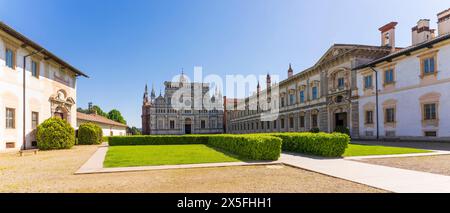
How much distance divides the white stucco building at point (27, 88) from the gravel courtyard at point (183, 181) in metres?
10.3

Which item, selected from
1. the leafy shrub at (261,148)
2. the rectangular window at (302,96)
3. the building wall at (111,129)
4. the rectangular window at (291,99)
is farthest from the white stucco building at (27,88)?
the rectangular window at (291,99)

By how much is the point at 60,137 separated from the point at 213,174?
1688 cm

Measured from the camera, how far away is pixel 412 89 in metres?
21.6

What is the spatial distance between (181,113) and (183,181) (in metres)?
62.6

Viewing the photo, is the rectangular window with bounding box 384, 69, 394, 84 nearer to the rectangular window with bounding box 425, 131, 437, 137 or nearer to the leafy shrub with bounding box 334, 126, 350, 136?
the rectangular window with bounding box 425, 131, 437, 137

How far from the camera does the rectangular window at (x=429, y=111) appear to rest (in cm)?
1989

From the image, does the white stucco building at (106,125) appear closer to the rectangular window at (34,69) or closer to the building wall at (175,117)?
the building wall at (175,117)

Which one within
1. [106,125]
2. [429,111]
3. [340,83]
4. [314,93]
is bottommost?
[106,125]

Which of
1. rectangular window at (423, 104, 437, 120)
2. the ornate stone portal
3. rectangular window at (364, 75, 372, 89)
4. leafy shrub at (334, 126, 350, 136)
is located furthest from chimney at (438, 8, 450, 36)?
the ornate stone portal

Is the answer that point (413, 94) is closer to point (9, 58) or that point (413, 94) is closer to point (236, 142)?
point (236, 142)

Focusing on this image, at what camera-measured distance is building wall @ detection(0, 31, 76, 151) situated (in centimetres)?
1620

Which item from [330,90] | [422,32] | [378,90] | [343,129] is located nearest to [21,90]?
[343,129]

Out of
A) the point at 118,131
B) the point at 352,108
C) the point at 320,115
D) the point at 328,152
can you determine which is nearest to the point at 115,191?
the point at 328,152
